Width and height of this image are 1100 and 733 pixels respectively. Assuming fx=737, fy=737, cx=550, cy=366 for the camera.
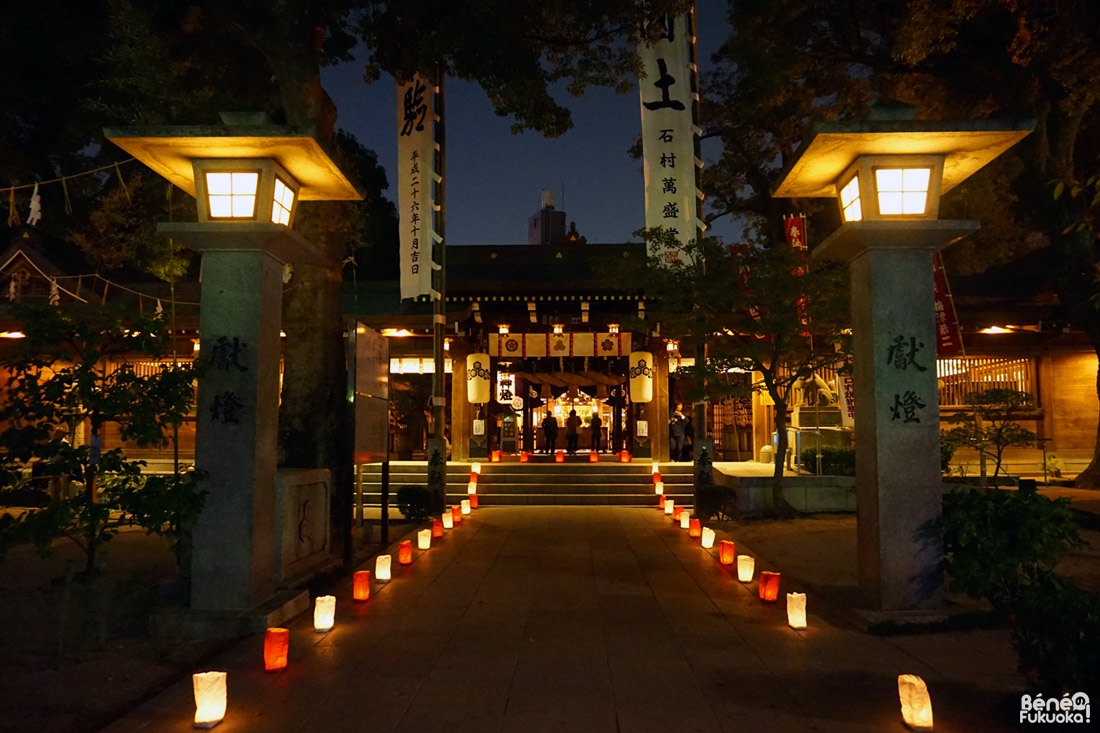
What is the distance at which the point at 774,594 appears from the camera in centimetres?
790

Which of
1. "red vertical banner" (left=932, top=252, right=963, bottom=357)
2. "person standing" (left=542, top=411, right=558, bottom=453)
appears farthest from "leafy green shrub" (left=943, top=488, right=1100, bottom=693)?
"person standing" (left=542, top=411, right=558, bottom=453)

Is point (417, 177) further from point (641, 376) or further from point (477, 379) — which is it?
point (641, 376)

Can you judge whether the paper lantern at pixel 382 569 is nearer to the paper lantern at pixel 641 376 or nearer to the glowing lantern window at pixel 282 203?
the glowing lantern window at pixel 282 203

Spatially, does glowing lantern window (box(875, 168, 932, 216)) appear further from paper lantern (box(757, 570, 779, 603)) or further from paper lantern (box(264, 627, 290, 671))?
paper lantern (box(264, 627, 290, 671))

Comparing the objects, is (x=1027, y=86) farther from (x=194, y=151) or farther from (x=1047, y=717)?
(x=194, y=151)

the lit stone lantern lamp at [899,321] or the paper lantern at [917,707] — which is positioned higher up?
the lit stone lantern lamp at [899,321]

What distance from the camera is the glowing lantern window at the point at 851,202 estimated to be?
287 inches

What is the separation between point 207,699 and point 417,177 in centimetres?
1217

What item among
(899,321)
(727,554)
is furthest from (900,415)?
(727,554)

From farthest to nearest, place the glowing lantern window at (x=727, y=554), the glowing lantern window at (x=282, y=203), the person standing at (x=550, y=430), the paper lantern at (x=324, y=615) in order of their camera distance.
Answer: the person standing at (x=550, y=430), the glowing lantern window at (x=727, y=554), the glowing lantern window at (x=282, y=203), the paper lantern at (x=324, y=615)

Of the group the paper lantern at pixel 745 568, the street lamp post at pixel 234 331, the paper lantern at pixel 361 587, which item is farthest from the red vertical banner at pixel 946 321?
the street lamp post at pixel 234 331

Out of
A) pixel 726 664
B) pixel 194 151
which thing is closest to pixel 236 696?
pixel 726 664

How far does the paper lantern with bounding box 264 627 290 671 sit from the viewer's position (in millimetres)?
5594

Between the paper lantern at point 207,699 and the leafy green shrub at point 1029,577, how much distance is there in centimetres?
503
